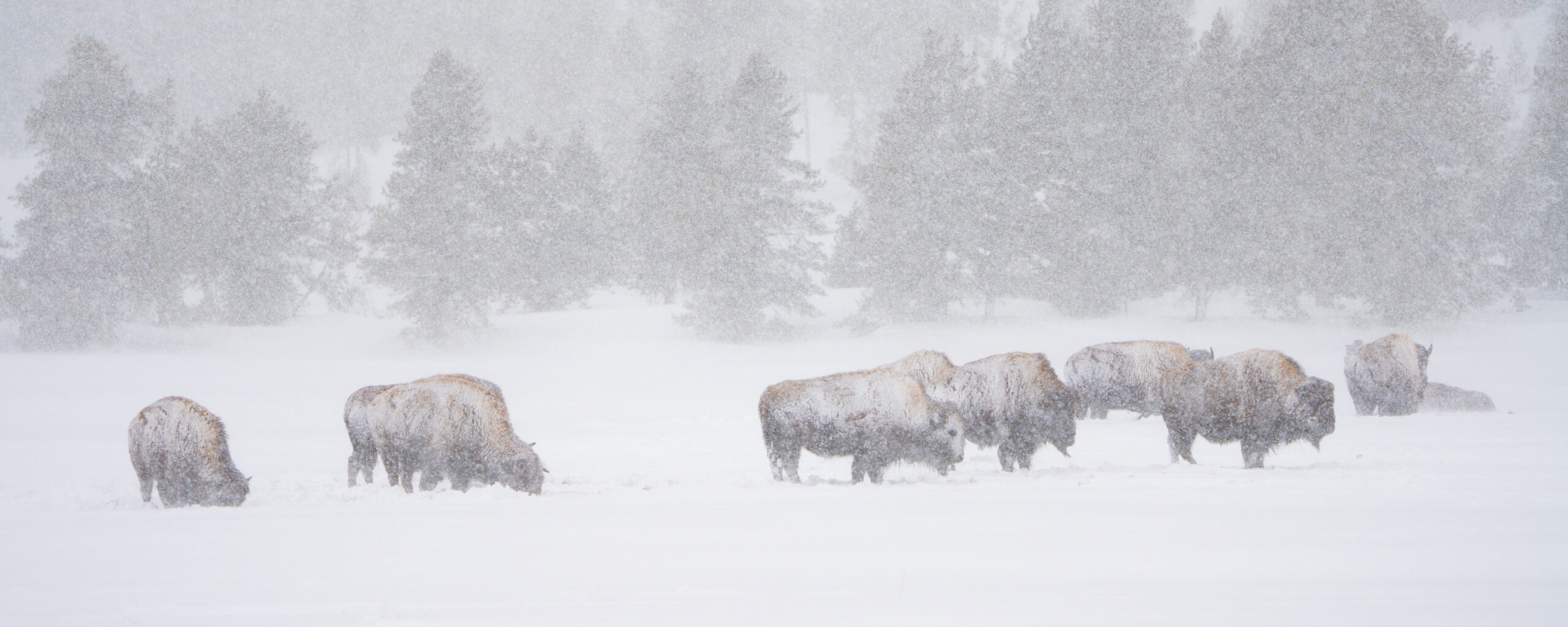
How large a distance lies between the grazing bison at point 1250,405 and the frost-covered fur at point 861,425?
9.40 feet

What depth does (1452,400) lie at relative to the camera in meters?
18.4

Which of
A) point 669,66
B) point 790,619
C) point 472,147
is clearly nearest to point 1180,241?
point 472,147

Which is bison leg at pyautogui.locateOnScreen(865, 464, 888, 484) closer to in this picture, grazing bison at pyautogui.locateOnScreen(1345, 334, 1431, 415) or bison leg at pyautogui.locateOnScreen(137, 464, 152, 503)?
bison leg at pyautogui.locateOnScreen(137, 464, 152, 503)

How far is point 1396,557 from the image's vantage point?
228 inches

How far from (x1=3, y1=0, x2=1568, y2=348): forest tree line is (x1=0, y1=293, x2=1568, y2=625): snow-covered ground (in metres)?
17.8

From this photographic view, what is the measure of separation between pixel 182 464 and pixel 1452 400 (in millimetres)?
20460

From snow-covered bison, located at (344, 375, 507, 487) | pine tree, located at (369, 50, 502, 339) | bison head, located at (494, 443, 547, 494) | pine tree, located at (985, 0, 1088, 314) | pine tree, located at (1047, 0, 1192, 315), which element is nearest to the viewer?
bison head, located at (494, 443, 547, 494)

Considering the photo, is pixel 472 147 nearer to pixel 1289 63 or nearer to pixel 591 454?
pixel 591 454

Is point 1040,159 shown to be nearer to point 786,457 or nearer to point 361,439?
point 786,457

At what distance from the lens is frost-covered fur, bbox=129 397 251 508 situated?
9.79 m

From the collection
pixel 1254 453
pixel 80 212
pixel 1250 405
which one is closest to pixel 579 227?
pixel 80 212

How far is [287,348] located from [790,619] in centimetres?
3590

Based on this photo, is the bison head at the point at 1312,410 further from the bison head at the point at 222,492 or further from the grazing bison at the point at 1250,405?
the bison head at the point at 222,492

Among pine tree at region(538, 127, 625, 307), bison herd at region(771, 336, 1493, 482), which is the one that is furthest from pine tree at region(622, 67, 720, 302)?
bison herd at region(771, 336, 1493, 482)
